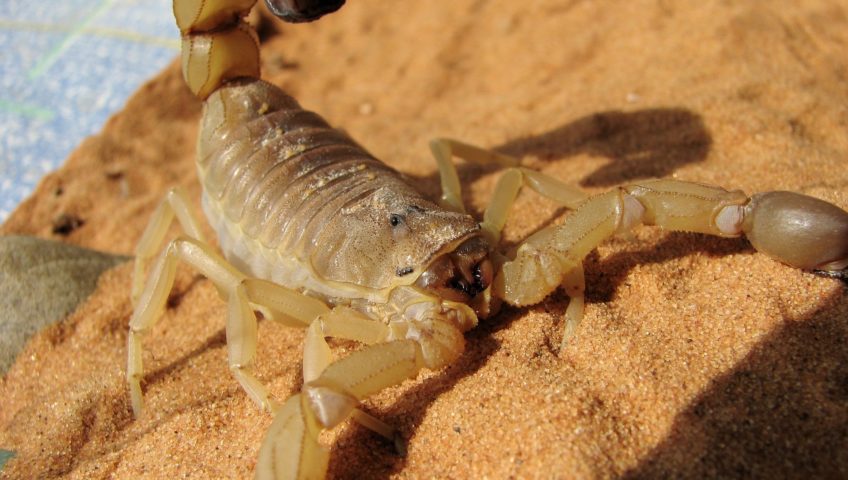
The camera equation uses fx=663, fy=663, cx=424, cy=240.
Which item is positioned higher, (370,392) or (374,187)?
(374,187)

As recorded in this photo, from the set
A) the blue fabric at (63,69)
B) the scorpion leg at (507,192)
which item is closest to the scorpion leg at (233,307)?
the scorpion leg at (507,192)

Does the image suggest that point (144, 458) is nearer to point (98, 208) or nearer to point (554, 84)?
point (98, 208)

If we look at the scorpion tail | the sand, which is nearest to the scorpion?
the scorpion tail

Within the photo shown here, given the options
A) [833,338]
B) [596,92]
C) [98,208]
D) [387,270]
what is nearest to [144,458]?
[387,270]

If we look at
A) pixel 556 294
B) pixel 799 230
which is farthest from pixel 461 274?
pixel 799 230

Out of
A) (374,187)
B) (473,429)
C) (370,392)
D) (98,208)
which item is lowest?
(98,208)

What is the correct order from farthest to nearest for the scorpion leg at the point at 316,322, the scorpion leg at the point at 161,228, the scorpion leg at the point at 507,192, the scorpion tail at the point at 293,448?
the scorpion leg at the point at 161,228, the scorpion leg at the point at 507,192, the scorpion leg at the point at 316,322, the scorpion tail at the point at 293,448

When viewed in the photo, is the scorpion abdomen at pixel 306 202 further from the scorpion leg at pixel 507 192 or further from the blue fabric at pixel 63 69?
the blue fabric at pixel 63 69

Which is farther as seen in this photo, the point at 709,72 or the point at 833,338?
the point at 709,72
